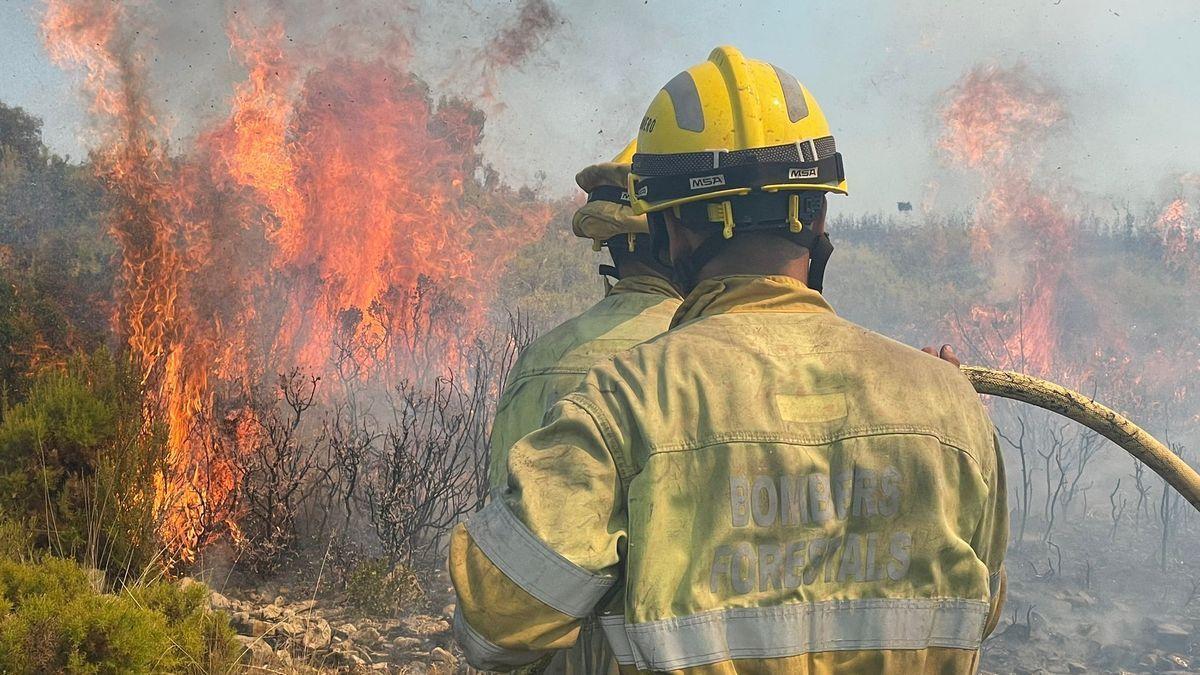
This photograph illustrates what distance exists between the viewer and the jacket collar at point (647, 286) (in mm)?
3438

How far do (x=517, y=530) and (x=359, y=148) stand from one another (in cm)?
1253

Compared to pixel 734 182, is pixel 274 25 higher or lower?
higher

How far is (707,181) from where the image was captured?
184cm

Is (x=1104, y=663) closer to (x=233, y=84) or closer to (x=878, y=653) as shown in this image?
(x=878, y=653)

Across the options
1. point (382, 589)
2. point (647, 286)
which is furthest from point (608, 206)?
point (382, 589)

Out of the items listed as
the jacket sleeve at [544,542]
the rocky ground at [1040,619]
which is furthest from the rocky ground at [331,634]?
the jacket sleeve at [544,542]

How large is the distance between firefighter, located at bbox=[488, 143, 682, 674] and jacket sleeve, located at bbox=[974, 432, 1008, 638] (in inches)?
48.9

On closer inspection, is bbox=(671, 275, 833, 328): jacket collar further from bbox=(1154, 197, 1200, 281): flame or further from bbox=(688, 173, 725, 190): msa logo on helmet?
bbox=(1154, 197, 1200, 281): flame

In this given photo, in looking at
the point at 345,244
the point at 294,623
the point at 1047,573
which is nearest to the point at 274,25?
the point at 345,244

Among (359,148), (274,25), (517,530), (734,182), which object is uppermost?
(274,25)

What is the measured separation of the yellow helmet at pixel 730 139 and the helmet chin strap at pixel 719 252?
0.08 metres

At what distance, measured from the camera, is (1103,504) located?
1515cm

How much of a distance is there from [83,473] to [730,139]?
6092mm

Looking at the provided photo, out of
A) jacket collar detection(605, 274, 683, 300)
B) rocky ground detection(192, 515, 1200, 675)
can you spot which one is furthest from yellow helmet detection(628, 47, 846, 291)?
rocky ground detection(192, 515, 1200, 675)
